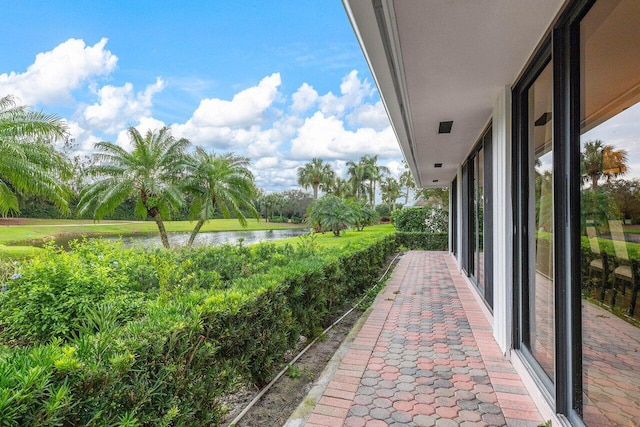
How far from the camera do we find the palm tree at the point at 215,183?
18359mm

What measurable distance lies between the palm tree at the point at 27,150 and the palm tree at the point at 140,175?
3160mm

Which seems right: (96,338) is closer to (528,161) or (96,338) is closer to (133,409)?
(133,409)

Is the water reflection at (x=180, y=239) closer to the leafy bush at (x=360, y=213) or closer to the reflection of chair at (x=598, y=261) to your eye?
Answer: the leafy bush at (x=360, y=213)

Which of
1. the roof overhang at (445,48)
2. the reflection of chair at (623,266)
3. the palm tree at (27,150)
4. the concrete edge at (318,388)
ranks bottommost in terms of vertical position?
the concrete edge at (318,388)

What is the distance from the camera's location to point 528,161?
10.6ft

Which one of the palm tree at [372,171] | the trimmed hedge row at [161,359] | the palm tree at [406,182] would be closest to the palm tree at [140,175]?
the trimmed hedge row at [161,359]

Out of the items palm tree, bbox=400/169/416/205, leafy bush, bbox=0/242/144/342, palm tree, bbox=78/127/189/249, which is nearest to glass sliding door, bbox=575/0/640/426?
leafy bush, bbox=0/242/144/342

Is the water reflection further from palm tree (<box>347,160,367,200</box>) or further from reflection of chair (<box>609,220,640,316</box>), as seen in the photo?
palm tree (<box>347,160,367,200</box>)

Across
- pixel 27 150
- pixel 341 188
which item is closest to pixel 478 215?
pixel 27 150

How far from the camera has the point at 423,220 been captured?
19.4 m

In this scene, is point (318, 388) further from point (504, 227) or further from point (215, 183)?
point (215, 183)

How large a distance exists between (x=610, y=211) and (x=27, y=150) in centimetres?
1504

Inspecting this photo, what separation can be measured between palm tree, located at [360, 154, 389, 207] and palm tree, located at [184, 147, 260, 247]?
36.4 m

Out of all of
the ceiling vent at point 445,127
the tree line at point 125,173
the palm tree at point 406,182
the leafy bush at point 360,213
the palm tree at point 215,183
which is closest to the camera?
the ceiling vent at point 445,127
